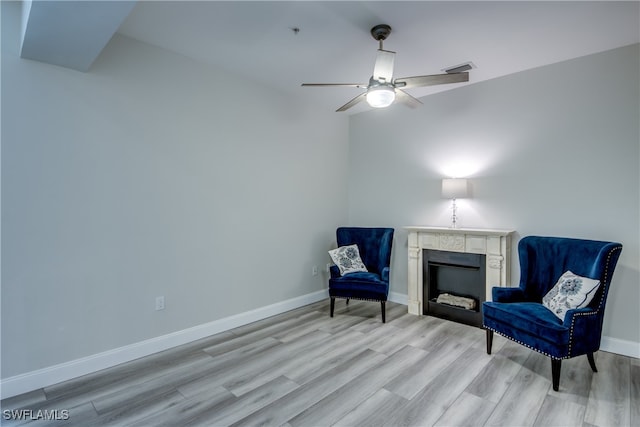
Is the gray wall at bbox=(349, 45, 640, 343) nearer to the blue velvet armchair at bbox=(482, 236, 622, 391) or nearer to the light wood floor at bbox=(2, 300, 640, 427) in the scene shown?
the blue velvet armchair at bbox=(482, 236, 622, 391)

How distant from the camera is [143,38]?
2.78 meters

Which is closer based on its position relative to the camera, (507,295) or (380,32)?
(380,32)

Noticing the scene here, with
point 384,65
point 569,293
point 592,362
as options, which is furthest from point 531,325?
point 384,65

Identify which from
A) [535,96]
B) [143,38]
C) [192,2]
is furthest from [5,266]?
[535,96]

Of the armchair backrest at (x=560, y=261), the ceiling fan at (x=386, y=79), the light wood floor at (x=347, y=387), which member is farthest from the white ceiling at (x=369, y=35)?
the light wood floor at (x=347, y=387)

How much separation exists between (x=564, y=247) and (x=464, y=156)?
1.46 metres

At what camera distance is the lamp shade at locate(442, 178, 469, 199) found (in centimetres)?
365

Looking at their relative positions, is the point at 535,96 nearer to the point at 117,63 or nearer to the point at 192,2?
the point at 192,2

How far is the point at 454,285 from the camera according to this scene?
393 centimetres

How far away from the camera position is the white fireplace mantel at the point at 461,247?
3365 millimetres

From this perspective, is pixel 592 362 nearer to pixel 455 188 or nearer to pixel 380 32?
pixel 455 188

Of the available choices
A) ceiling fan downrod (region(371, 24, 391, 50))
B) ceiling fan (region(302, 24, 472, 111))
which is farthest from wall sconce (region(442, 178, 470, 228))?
ceiling fan downrod (region(371, 24, 391, 50))

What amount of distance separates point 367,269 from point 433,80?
248 centimetres

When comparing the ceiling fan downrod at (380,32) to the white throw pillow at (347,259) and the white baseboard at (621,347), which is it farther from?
the white baseboard at (621,347)
